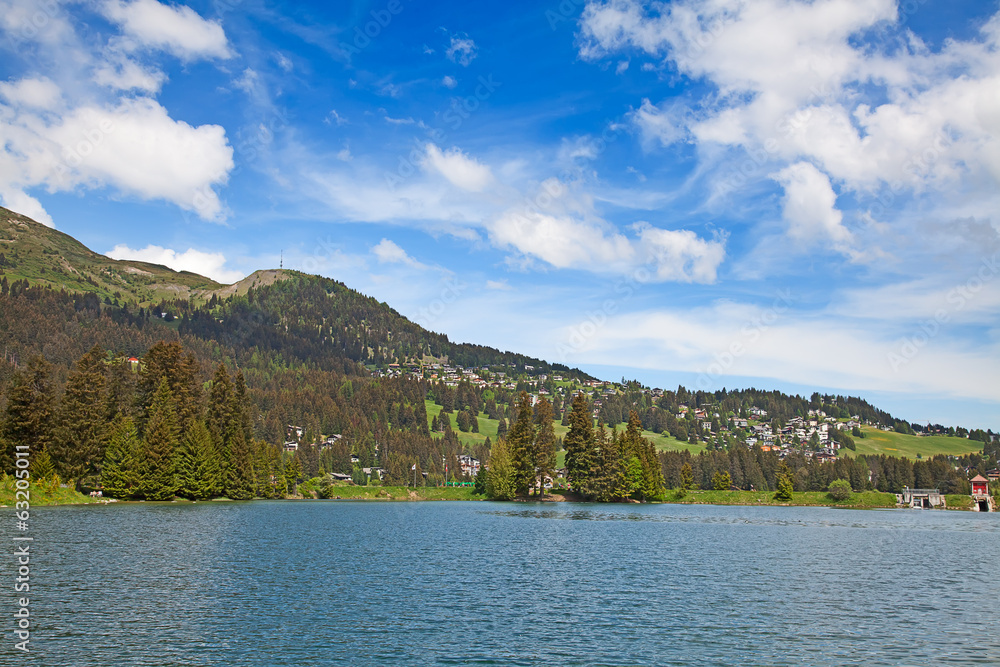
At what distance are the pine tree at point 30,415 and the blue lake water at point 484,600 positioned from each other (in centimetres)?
4003

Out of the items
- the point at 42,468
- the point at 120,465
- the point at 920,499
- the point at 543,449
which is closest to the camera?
the point at 42,468

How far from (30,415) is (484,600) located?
302 ft

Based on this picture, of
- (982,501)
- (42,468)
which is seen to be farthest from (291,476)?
(982,501)

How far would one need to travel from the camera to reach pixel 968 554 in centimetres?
6153

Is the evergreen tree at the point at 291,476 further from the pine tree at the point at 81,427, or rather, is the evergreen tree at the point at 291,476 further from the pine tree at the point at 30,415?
the pine tree at the point at 30,415

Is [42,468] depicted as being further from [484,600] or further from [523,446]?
[523,446]

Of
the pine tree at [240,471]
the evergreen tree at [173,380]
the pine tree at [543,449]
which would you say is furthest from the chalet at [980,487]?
the evergreen tree at [173,380]

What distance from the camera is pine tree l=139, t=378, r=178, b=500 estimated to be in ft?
342

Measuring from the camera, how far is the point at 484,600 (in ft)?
114

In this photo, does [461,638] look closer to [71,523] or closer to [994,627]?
[994,627]

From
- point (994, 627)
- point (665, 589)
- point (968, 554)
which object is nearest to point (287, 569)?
point (665, 589)

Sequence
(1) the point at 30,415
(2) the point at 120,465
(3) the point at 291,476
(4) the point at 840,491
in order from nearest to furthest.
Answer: (1) the point at 30,415, (2) the point at 120,465, (3) the point at 291,476, (4) the point at 840,491

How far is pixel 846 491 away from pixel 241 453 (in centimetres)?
15582

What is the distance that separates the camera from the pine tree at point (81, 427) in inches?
3875
